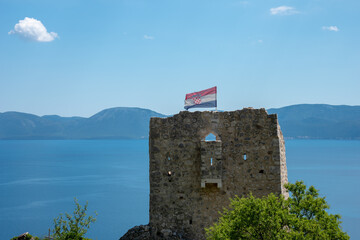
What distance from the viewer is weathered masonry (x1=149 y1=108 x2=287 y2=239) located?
16125mm

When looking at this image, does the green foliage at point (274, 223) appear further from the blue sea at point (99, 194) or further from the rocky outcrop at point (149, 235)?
the blue sea at point (99, 194)

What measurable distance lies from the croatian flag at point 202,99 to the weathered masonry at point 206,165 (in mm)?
1207

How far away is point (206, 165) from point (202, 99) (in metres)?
3.53

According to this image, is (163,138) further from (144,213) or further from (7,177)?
(7,177)

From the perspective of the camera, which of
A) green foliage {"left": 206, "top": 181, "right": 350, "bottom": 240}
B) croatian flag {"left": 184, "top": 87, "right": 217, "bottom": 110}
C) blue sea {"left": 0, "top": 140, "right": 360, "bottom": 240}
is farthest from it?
blue sea {"left": 0, "top": 140, "right": 360, "bottom": 240}

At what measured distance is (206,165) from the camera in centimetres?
1616

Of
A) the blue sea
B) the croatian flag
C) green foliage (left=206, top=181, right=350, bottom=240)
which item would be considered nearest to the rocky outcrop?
green foliage (left=206, top=181, right=350, bottom=240)

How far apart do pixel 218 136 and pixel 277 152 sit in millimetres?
2649

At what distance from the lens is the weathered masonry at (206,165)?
52.9ft

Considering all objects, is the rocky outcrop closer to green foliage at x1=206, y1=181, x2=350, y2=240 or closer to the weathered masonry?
the weathered masonry

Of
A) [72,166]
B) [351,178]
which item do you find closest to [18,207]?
[72,166]

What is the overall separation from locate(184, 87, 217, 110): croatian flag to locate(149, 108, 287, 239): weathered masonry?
1.21 metres

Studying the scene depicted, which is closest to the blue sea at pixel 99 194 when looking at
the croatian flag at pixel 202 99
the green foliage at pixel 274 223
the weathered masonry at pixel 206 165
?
the weathered masonry at pixel 206 165

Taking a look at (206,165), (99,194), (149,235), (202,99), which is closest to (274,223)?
(206,165)
